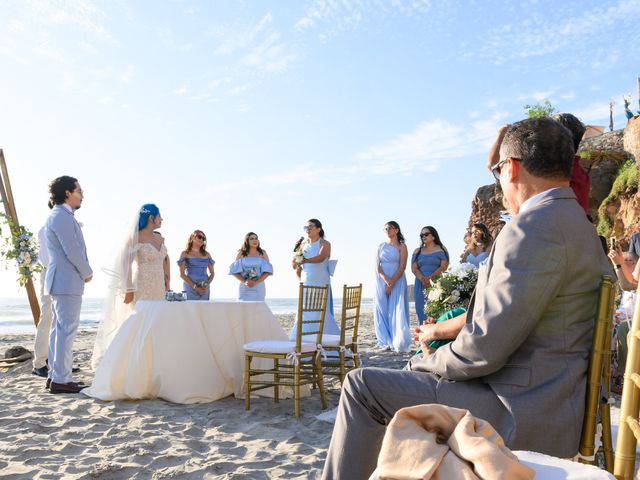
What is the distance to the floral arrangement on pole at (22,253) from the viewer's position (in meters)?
8.19

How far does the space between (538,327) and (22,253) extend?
26.4 feet

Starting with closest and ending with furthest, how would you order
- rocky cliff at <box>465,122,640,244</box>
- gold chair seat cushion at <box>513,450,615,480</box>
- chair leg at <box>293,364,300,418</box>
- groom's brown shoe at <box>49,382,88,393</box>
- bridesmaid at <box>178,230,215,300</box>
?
gold chair seat cushion at <box>513,450,615,480</box>, chair leg at <box>293,364,300,418</box>, groom's brown shoe at <box>49,382,88,393</box>, bridesmaid at <box>178,230,215,300</box>, rocky cliff at <box>465,122,640,244</box>

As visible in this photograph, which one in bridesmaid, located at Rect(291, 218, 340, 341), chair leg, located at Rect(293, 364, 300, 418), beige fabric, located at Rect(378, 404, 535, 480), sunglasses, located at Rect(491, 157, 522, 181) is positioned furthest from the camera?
bridesmaid, located at Rect(291, 218, 340, 341)

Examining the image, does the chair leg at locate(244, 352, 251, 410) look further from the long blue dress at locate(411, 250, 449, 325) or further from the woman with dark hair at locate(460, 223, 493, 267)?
the long blue dress at locate(411, 250, 449, 325)

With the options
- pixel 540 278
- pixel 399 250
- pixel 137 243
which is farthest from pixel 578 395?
pixel 399 250

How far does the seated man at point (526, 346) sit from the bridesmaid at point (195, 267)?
6587 mm

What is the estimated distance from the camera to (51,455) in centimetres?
385

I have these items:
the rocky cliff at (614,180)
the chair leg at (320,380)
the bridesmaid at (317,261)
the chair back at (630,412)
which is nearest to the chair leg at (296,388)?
the chair leg at (320,380)

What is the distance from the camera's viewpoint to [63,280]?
603 cm

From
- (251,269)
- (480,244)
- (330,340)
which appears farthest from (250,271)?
(480,244)

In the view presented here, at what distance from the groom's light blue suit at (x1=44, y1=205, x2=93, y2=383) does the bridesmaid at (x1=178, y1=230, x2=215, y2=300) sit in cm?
234

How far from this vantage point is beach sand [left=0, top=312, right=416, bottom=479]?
3535 millimetres

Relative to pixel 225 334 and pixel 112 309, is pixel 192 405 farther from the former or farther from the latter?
pixel 112 309

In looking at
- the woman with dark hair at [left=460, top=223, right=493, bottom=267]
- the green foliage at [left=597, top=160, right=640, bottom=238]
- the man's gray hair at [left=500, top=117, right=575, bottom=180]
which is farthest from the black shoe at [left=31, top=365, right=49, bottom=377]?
the green foliage at [left=597, top=160, right=640, bottom=238]
